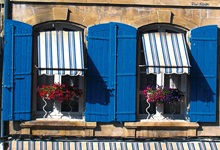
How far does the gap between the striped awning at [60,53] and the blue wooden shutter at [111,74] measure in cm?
37

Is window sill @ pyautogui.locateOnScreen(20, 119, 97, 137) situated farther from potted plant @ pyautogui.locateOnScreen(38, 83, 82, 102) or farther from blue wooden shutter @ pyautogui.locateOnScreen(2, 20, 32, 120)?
potted plant @ pyautogui.locateOnScreen(38, 83, 82, 102)

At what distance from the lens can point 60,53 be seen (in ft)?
30.3

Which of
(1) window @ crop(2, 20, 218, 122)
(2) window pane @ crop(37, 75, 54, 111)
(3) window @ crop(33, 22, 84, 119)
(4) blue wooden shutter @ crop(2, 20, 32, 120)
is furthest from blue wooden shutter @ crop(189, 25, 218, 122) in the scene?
(4) blue wooden shutter @ crop(2, 20, 32, 120)

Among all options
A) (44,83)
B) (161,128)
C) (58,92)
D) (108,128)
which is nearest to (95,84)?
(58,92)

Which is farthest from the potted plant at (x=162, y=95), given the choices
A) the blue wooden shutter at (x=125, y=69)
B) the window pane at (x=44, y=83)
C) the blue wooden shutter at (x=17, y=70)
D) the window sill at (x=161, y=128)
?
the blue wooden shutter at (x=17, y=70)

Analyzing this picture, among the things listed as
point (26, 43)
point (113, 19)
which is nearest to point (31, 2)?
point (26, 43)

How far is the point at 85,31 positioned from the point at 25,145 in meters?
2.44

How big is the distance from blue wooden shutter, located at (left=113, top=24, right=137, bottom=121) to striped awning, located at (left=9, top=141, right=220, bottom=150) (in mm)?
673

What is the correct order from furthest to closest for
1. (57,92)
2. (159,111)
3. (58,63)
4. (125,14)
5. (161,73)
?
(159,111), (125,14), (161,73), (57,92), (58,63)

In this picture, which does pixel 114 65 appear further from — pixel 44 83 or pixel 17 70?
pixel 17 70

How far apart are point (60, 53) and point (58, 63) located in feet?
0.82

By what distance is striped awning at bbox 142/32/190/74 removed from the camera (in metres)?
9.26

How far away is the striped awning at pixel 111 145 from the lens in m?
8.98

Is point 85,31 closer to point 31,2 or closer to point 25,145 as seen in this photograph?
point 31,2
